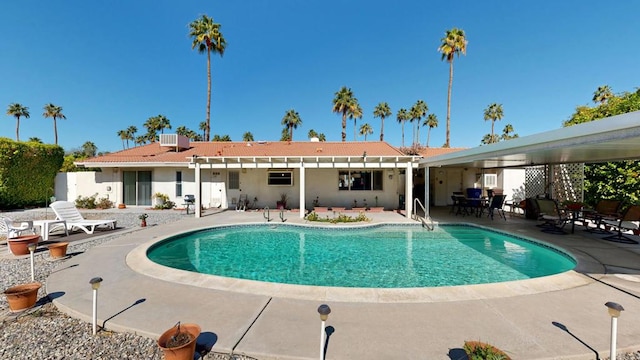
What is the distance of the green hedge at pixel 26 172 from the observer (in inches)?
571

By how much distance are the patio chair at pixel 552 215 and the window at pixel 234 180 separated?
15.2 meters

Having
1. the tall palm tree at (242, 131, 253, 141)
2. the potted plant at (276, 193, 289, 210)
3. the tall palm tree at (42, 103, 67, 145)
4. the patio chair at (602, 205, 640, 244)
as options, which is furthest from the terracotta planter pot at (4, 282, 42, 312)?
the tall palm tree at (42, 103, 67, 145)

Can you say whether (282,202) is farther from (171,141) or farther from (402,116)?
(402,116)

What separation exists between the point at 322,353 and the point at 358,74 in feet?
86.1

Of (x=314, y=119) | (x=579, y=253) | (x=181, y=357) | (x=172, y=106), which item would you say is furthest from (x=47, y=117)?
(x=579, y=253)

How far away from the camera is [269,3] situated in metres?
14.0

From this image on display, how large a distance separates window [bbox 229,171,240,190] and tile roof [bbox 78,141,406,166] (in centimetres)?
121

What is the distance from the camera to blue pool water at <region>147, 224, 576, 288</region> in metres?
6.11

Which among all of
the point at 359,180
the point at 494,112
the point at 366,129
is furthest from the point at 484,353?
the point at 366,129

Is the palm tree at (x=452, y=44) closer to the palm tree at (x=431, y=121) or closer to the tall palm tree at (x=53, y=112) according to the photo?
the palm tree at (x=431, y=121)

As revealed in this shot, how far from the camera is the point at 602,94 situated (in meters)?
25.2

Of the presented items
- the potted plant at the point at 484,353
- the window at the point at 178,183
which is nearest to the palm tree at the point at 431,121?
the window at the point at 178,183

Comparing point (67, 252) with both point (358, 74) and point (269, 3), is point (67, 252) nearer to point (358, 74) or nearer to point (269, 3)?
point (269, 3)

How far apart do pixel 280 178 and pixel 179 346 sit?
535 inches
